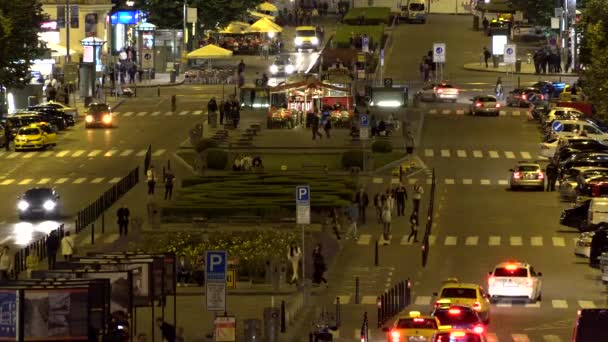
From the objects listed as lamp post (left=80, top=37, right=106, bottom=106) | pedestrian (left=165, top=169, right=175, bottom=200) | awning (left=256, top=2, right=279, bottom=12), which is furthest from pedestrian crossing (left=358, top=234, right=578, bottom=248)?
awning (left=256, top=2, right=279, bottom=12)

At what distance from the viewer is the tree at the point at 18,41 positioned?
110 m

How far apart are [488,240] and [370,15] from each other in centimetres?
9599

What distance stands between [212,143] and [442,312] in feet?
150

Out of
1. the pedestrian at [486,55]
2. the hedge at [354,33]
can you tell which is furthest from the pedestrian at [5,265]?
the hedge at [354,33]

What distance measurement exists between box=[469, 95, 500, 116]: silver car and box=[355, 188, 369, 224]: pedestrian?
114ft

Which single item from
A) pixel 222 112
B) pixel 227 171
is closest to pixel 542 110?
pixel 222 112

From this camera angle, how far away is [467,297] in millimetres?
60562

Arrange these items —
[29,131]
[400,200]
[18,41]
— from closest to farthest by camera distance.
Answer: [400,200] < [29,131] < [18,41]

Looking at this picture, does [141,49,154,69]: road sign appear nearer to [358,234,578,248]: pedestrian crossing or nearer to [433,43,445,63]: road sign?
[433,43,445,63]: road sign

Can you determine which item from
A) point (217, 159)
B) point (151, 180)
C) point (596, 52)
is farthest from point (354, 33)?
point (151, 180)

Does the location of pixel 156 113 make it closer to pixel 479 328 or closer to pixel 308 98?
pixel 308 98

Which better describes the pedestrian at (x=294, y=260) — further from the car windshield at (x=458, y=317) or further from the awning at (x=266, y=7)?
the awning at (x=266, y=7)

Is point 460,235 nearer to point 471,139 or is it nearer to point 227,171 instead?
point 227,171

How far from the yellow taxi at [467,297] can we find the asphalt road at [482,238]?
629 millimetres
